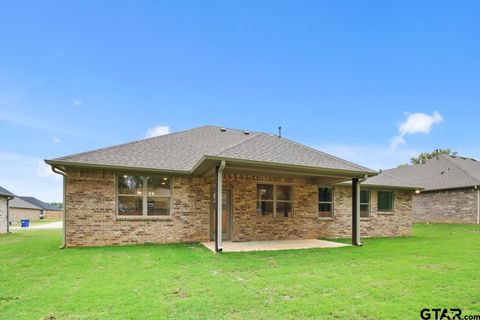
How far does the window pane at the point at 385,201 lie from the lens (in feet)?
44.9

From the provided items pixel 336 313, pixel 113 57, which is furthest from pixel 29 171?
pixel 336 313

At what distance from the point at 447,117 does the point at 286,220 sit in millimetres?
20614

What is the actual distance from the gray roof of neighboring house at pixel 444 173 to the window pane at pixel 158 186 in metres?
15.0

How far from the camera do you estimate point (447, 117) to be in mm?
24281

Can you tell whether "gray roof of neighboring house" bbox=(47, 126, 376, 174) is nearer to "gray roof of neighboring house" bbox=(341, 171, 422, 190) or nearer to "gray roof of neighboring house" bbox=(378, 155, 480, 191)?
A: "gray roof of neighboring house" bbox=(341, 171, 422, 190)

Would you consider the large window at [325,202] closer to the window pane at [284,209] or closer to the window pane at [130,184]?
the window pane at [284,209]

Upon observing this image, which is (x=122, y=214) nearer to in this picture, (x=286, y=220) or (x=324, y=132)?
(x=286, y=220)

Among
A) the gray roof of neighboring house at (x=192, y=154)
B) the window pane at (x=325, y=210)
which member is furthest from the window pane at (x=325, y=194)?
the gray roof of neighboring house at (x=192, y=154)

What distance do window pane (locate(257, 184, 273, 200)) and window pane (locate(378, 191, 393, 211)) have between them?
18.6 feet

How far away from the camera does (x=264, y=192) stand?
455 inches

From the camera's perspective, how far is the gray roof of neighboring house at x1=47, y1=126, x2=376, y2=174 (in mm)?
8977

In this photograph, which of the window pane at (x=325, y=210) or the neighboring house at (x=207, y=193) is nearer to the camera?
the neighboring house at (x=207, y=193)

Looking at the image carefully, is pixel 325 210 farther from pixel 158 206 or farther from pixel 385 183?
pixel 158 206

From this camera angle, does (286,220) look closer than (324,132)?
Yes
